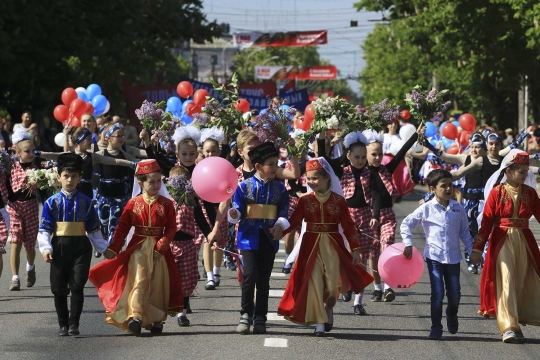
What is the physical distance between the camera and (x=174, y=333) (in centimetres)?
1059

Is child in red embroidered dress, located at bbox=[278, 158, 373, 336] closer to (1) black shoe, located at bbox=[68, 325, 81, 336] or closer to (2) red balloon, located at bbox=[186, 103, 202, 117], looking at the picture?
(1) black shoe, located at bbox=[68, 325, 81, 336]

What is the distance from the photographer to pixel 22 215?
1368 cm

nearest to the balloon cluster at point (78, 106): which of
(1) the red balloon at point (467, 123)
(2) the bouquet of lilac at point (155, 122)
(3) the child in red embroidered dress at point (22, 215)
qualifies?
(3) the child in red embroidered dress at point (22, 215)

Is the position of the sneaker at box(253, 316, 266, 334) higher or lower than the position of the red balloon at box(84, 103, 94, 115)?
lower

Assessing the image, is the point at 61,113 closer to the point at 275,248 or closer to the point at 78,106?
the point at 78,106

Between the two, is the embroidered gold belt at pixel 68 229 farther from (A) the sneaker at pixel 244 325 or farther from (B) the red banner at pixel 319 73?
(B) the red banner at pixel 319 73

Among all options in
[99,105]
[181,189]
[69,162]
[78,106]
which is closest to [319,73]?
[99,105]

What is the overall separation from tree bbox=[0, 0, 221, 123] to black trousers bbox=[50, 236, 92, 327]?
22.2 meters

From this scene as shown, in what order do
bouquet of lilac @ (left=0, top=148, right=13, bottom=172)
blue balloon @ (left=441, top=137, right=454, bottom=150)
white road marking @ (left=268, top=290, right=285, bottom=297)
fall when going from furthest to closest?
blue balloon @ (left=441, top=137, right=454, bottom=150)
white road marking @ (left=268, top=290, right=285, bottom=297)
bouquet of lilac @ (left=0, top=148, right=13, bottom=172)

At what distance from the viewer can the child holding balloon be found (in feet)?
34.3

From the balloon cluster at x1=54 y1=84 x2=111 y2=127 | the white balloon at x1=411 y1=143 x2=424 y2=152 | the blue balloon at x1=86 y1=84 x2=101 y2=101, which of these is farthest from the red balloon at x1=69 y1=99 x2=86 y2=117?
the white balloon at x1=411 y1=143 x2=424 y2=152

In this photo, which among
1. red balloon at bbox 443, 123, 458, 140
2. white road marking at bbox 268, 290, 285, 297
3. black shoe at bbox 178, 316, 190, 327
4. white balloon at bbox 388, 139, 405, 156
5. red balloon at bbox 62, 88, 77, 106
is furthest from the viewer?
red balloon at bbox 62, 88, 77, 106

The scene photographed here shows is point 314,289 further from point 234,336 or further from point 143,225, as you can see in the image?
point 143,225

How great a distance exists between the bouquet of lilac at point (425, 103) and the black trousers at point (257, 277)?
2.55 m
